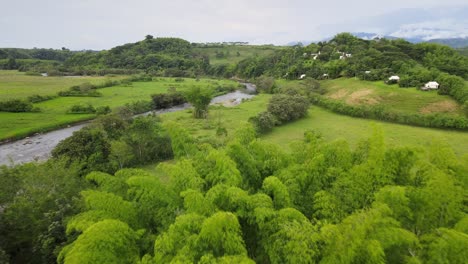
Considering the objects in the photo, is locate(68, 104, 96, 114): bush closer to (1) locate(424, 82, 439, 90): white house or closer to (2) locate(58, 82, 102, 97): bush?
(2) locate(58, 82, 102, 97): bush

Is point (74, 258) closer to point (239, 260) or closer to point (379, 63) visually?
point (239, 260)

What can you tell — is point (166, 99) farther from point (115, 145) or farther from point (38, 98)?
point (115, 145)

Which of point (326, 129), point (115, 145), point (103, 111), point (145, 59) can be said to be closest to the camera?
point (115, 145)

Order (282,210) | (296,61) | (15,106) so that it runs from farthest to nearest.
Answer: (296,61) → (15,106) → (282,210)

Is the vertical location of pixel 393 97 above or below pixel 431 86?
below

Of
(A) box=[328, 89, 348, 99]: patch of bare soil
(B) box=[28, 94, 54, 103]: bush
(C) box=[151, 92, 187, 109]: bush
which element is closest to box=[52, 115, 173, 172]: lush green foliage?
(C) box=[151, 92, 187, 109]: bush

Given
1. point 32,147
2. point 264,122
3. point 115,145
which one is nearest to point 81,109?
point 32,147

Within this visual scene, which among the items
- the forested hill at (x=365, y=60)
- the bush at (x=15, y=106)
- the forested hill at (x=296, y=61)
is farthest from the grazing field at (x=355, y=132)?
the bush at (x=15, y=106)
